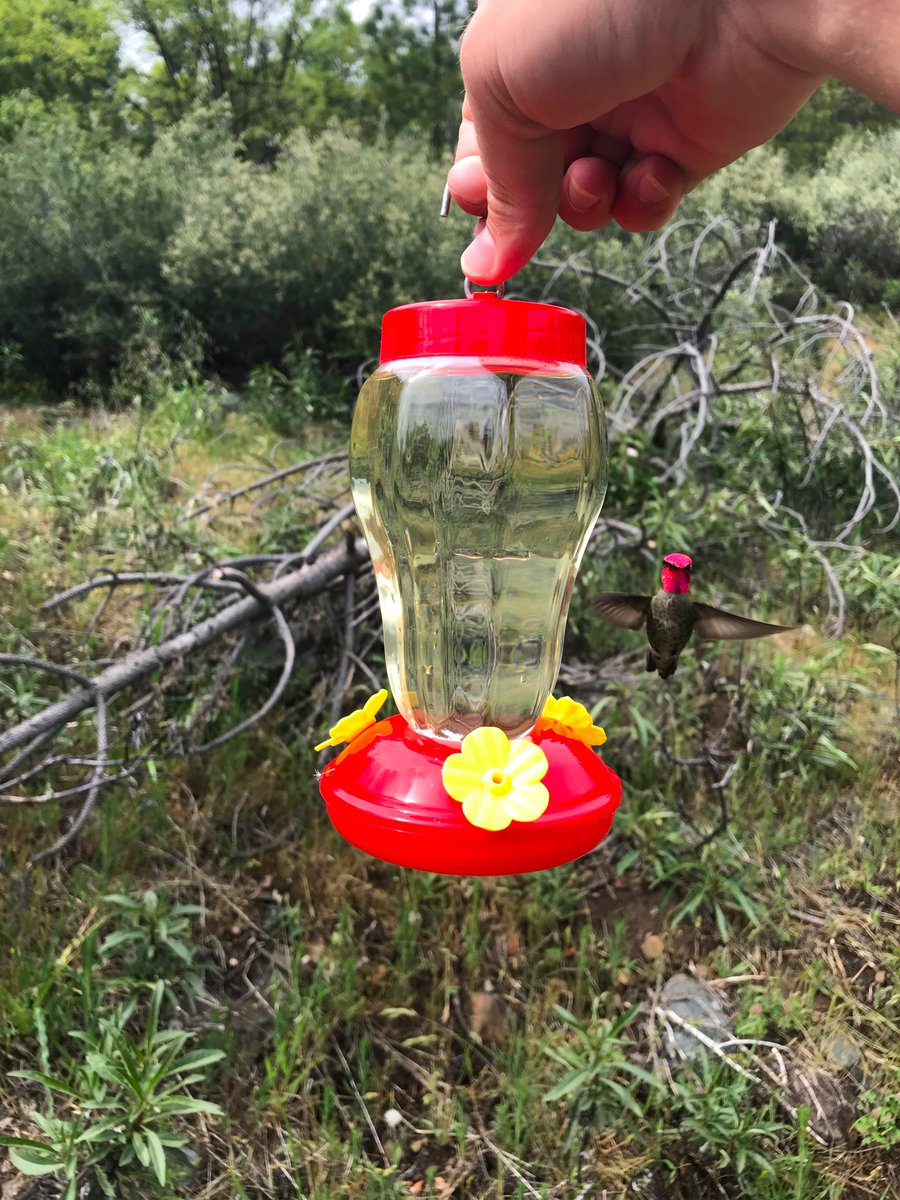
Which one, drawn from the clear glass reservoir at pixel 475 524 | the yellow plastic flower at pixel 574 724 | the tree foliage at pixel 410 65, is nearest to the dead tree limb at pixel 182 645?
the clear glass reservoir at pixel 475 524

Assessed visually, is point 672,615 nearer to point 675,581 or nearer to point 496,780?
point 675,581

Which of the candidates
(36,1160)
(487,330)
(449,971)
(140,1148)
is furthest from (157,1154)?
(487,330)

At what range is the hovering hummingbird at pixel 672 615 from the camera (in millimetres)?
1443

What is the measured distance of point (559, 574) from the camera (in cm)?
147

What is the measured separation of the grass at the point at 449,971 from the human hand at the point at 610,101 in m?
1.64

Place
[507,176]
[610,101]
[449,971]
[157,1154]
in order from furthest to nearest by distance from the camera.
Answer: [449,971], [157,1154], [507,176], [610,101]

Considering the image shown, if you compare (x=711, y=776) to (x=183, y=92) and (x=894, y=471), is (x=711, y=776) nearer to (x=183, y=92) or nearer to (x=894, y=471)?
(x=894, y=471)

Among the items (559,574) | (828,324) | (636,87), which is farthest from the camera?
(828,324)

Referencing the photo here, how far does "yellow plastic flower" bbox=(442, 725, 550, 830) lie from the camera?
36.3 inches

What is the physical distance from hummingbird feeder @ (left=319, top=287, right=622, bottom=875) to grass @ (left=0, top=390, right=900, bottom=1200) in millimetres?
1143

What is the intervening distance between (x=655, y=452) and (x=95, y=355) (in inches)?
142

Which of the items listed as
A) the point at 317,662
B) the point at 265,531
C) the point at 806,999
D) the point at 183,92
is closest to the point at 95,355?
the point at 265,531

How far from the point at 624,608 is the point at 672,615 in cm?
10

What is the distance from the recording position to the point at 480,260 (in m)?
1.09
